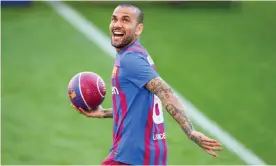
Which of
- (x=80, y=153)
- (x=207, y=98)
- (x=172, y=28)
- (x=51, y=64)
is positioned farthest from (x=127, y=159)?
(x=172, y=28)

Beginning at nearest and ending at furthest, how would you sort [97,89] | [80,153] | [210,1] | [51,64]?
[97,89] < [80,153] < [51,64] < [210,1]

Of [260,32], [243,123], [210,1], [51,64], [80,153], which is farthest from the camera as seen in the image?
[210,1]

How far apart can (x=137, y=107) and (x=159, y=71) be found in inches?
266

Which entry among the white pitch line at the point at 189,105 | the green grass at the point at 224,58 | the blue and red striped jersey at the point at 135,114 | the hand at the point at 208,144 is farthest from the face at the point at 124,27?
the green grass at the point at 224,58

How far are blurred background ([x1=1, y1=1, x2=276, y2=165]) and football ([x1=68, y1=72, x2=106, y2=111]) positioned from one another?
2891mm

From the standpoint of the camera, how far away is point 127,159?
7969 millimetres

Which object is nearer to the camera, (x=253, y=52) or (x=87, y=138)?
(x=87, y=138)

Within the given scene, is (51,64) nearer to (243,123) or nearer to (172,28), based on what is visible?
(172,28)

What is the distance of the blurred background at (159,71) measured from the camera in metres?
12.3

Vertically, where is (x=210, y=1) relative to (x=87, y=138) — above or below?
above

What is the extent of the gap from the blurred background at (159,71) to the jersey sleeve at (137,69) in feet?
13.2

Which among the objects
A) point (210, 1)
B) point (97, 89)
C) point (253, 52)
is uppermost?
point (210, 1)

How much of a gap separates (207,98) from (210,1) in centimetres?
429

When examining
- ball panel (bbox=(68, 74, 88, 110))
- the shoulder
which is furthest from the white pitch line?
the shoulder
